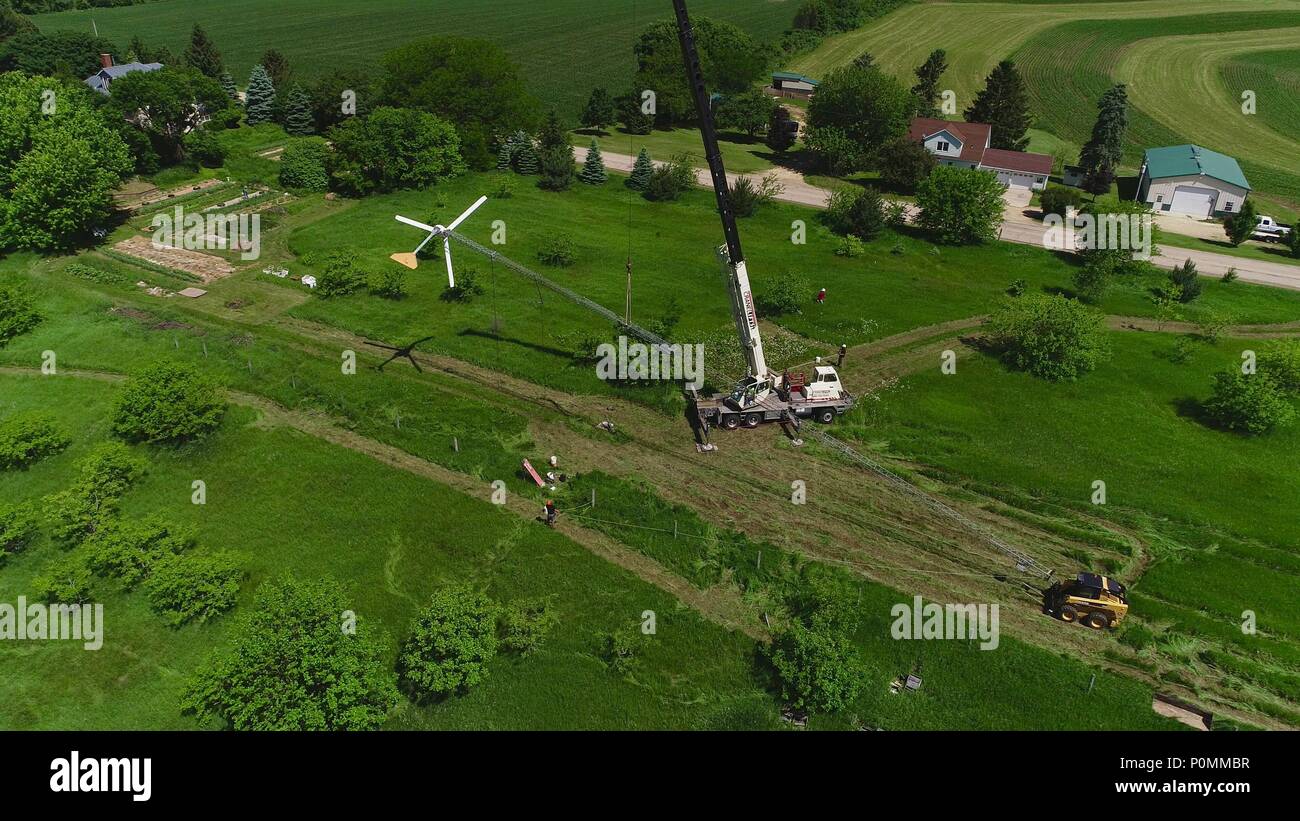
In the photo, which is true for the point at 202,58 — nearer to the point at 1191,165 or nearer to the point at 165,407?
the point at 165,407

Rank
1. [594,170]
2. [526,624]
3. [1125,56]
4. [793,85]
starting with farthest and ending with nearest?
1. [1125,56]
2. [793,85]
3. [594,170]
4. [526,624]

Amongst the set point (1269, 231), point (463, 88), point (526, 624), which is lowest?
point (526, 624)

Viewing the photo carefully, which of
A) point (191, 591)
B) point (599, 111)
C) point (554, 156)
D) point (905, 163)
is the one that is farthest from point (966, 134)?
point (191, 591)

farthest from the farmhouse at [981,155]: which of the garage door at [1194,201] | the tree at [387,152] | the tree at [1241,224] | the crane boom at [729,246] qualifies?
the crane boom at [729,246]

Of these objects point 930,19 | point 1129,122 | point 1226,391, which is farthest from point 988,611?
point 930,19

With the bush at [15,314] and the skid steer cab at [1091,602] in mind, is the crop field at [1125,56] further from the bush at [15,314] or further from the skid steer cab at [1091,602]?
the bush at [15,314]

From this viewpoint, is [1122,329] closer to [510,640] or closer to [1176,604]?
[1176,604]

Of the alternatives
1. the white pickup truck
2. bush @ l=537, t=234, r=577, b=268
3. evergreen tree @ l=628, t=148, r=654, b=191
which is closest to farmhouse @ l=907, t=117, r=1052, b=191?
the white pickup truck

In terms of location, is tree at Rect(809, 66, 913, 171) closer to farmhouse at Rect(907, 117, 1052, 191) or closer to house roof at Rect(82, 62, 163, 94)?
farmhouse at Rect(907, 117, 1052, 191)
